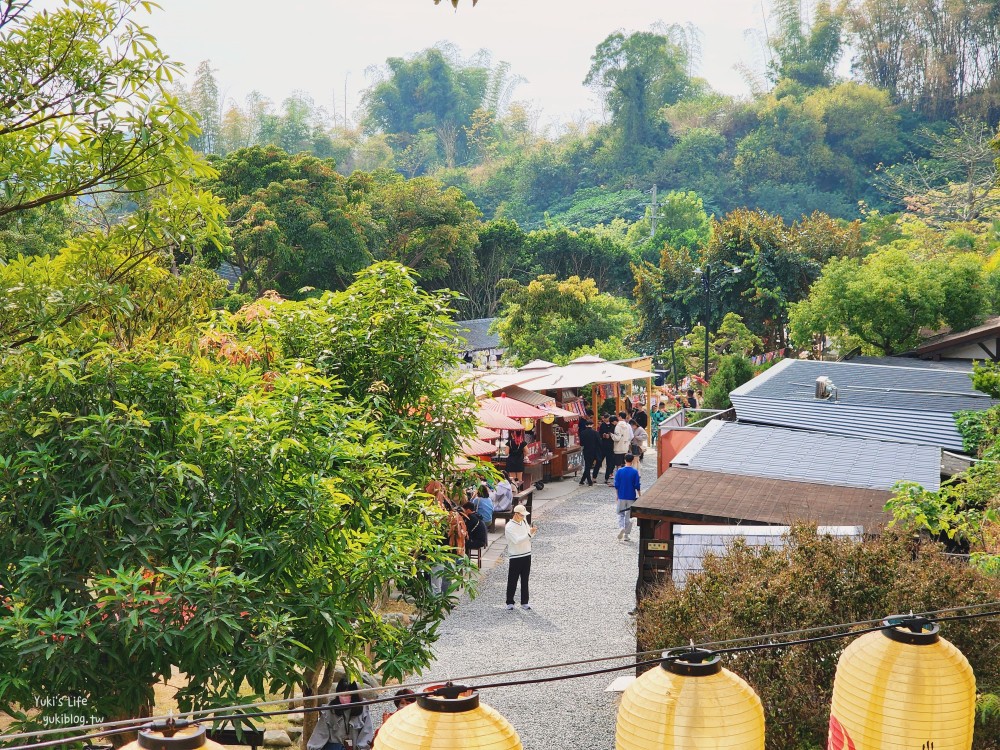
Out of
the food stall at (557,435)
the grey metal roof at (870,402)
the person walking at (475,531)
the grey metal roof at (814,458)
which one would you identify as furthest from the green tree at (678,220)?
the person walking at (475,531)

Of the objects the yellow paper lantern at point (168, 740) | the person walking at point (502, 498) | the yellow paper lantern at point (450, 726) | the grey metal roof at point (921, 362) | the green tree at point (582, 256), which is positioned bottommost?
the person walking at point (502, 498)

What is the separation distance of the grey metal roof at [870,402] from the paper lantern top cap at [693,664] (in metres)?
10.6

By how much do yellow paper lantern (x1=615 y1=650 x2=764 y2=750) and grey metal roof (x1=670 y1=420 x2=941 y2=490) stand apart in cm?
795

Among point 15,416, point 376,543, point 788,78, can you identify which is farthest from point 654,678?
point 788,78

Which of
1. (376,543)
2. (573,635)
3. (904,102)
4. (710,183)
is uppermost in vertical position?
(904,102)

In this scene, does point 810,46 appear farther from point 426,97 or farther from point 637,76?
point 426,97

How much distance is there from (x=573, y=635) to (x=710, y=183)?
78591 mm

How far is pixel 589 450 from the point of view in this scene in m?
19.1

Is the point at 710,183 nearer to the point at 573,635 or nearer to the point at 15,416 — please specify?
the point at 573,635

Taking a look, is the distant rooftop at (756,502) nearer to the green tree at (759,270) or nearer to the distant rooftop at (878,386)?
the distant rooftop at (878,386)

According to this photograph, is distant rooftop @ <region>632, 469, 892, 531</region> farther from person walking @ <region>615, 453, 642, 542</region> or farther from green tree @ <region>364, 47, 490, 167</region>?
green tree @ <region>364, 47, 490, 167</region>

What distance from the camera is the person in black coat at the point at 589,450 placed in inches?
749

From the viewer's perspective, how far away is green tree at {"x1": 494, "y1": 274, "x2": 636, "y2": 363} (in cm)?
2977

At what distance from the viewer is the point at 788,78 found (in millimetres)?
99625
